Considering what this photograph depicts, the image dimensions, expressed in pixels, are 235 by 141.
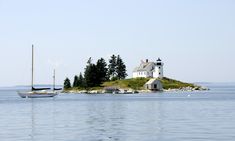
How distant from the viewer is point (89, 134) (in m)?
46.5

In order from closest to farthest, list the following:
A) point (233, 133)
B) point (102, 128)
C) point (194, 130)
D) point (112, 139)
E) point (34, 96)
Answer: point (112, 139) < point (233, 133) < point (194, 130) < point (102, 128) < point (34, 96)

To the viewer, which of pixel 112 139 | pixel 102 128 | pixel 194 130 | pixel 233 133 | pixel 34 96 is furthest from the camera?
pixel 34 96

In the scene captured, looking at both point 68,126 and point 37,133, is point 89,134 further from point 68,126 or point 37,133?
point 68,126

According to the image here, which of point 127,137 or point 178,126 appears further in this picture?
point 178,126

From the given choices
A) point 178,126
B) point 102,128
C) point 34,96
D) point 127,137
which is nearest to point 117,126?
point 102,128

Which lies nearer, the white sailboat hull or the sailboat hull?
the sailboat hull

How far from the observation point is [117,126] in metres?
54.5

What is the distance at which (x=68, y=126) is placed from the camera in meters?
55.2

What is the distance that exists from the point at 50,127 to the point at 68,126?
6.50 feet

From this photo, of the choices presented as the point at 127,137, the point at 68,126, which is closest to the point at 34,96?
the point at 68,126

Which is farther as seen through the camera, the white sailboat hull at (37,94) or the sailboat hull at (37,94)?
the white sailboat hull at (37,94)

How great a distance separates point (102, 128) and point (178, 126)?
7929 millimetres

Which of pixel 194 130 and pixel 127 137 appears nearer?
pixel 127 137

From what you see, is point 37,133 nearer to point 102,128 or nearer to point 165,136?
point 102,128
